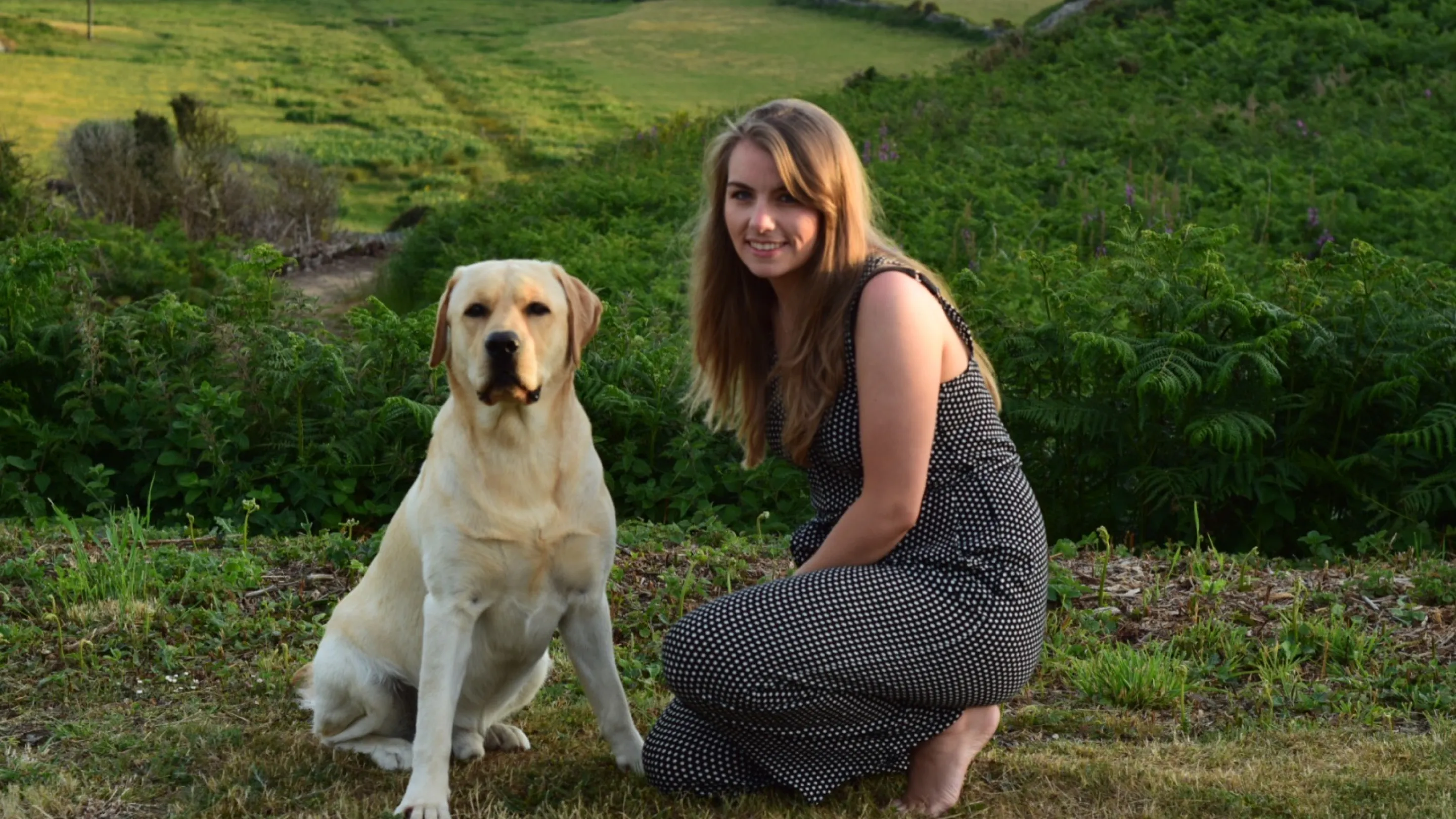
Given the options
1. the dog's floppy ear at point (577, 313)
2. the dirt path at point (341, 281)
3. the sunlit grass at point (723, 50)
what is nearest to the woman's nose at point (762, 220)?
the dog's floppy ear at point (577, 313)

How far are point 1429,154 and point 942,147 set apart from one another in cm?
410

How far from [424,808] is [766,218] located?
1598 mm

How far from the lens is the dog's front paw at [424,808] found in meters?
3.31

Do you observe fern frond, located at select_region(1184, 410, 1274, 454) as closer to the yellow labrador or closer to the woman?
the woman

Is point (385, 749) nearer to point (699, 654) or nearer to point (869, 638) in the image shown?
point (699, 654)

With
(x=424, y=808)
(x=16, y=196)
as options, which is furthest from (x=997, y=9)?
(x=424, y=808)

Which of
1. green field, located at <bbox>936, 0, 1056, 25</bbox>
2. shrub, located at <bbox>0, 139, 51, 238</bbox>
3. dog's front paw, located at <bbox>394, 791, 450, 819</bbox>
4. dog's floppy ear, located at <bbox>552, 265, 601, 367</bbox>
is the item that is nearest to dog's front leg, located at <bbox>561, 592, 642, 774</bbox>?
dog's front paw, located at <bbox>394, 791, 450, 819</bbox>

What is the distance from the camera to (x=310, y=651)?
458 centimetres

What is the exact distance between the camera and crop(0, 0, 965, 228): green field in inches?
717

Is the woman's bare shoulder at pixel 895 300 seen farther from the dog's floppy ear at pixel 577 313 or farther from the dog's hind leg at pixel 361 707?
the dog's hind leg at pixel 361 707

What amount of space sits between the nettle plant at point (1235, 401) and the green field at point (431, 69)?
11.4 m

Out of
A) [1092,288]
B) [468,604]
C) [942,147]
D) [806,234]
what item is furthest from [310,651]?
[942,147]

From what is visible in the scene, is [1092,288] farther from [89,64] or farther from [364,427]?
[89,64]

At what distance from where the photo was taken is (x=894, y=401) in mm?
3277
